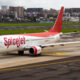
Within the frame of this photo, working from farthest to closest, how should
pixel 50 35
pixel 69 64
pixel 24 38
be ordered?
pixel 50 35
pixel 24 38
pixel 69 64

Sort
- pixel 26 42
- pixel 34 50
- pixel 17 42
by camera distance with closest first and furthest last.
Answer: pixel 17 42, pixel 34 50, pixel 26 42

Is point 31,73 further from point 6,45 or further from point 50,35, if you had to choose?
point 50,35

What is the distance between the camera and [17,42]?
1496 inches

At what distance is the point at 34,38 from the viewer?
41.7 metres

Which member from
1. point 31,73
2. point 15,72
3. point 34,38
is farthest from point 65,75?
point 34,38

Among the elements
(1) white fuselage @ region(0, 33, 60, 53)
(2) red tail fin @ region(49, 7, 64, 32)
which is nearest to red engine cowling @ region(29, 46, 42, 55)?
(1) white fuselage @ region(0, 33, 60, 53)

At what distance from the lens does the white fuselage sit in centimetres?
3621

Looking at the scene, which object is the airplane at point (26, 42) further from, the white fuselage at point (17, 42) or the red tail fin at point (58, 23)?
the red tail fin at point (58, 23)

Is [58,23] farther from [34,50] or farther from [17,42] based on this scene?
[17,42]

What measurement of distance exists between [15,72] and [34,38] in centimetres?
1586

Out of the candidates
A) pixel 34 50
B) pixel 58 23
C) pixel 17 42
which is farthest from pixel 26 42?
pixel 58 23

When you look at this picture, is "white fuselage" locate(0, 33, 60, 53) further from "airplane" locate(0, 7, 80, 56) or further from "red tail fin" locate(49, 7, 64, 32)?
"red tail fin" locate(49, 7, 64, 32)

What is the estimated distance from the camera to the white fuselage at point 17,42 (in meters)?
36.2

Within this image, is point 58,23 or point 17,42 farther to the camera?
point 58,23
